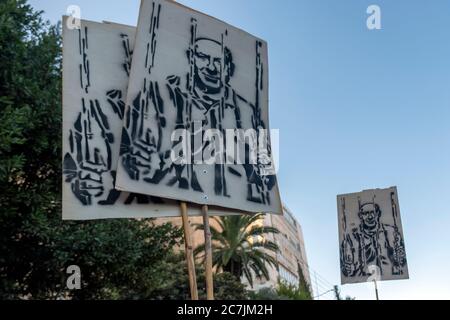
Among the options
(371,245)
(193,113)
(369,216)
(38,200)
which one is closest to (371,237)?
(371,245)

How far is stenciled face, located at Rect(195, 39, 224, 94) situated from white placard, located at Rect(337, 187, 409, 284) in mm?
8880

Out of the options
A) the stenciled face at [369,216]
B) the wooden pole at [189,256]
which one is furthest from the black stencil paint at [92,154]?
the stenciled face at [369,216]

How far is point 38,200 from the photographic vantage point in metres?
12.9

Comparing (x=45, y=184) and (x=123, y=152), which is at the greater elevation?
(x=45, y=184)

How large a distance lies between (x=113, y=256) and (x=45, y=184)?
251 cm

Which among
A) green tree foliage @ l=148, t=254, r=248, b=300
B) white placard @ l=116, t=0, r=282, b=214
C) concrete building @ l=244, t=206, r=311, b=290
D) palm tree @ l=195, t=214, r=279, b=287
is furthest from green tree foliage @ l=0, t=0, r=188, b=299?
concrete building @ l=244, t=206, r=311, b=290

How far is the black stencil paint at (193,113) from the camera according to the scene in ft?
20.9

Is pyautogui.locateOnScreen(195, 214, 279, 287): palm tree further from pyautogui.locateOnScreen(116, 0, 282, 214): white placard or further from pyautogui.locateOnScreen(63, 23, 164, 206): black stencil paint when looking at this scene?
pyautogui.locateOnScreen(63, 23, 164, 206): black stencil paint

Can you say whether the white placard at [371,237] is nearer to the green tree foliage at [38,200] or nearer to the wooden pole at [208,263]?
the green tree foliage at [38,200]
